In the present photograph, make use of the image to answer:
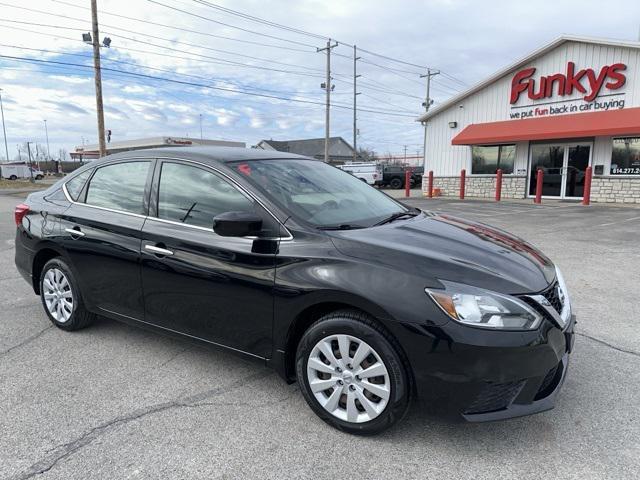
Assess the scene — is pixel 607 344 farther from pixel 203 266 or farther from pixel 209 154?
pixel 209 154

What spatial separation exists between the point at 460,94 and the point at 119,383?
19.8 m

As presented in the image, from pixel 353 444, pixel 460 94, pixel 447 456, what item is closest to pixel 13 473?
pixel 353 444

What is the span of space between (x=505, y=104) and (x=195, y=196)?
18.6m

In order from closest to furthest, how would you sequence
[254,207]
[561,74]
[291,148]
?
1. [254,207]
2. [561,74]
3. [291,148]

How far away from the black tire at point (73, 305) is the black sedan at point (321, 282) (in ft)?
0.06

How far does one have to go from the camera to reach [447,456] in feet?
7.94

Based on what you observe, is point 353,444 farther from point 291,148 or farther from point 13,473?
point 291,148

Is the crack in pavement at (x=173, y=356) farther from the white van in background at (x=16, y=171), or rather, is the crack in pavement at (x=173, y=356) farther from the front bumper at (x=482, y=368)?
the white van in background at (x=16, y=171)

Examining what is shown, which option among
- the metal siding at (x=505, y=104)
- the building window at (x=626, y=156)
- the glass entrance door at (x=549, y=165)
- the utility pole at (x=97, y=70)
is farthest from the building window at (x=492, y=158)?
the utility pole at (x=97, y=70)

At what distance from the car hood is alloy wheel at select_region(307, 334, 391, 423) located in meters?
0.48

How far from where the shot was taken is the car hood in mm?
2436

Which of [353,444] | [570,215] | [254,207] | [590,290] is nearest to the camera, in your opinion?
[353,444]

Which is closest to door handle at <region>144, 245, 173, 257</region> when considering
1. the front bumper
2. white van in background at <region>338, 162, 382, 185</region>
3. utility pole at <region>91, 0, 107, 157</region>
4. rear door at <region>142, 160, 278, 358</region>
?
rear door at <region>142, 160, 278, 358</region>

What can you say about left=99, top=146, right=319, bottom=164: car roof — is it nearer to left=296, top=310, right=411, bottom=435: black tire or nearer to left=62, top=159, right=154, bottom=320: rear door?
left=62, top=159, right=154, bottom=320: rear door
